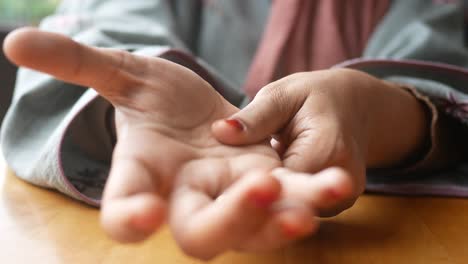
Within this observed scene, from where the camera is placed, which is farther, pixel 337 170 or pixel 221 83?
pixel 221 83

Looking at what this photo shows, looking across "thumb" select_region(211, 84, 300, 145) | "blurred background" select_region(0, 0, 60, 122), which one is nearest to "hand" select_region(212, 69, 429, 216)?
"thumb" select_region(211, 84, 300, 145)

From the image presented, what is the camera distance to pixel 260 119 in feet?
0.97

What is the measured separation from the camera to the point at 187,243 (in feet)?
0.69

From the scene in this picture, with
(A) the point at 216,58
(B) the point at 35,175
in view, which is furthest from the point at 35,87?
(A) the point at 216,58

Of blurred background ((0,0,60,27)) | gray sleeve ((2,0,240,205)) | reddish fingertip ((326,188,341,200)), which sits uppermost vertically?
reddish fingertip ((326,188,341,200))

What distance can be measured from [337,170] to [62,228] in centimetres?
20

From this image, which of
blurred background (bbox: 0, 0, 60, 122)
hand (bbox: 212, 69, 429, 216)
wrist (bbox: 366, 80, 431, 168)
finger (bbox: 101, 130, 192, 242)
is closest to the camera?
finger (bbox: 101, 130, 192, 242)

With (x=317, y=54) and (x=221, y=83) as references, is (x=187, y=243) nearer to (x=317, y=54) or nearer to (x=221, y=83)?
(x=221, y=83)

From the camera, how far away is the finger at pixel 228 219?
0.20 m

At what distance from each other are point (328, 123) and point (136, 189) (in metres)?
0.15

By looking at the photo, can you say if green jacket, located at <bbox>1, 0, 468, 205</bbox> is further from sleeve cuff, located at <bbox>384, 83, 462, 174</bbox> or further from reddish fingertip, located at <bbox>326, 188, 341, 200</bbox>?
reddish fingertip, located at <bbox>326, 188, 341, 200</bbox>

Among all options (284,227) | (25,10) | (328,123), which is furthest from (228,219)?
(25,10)

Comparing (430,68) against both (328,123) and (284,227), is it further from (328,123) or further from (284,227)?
(284,227)

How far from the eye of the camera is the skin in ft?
0.68
